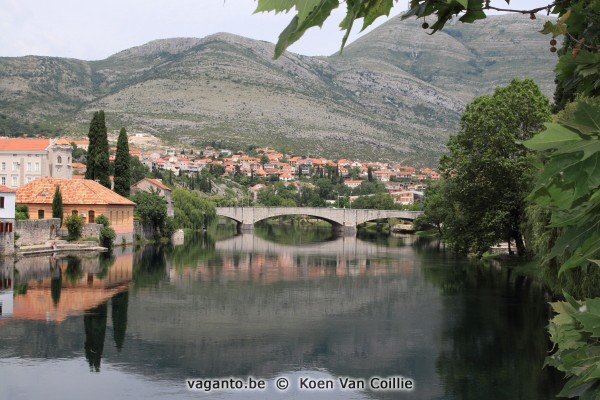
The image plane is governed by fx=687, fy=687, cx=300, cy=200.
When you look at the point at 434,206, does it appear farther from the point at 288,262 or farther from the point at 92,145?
the point at 92,145

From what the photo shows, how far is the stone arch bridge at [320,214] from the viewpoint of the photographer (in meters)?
70.2

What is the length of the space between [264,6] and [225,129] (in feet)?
448

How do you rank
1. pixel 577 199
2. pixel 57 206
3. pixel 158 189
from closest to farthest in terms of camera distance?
pixel 577 199, pixel 57 206, pixel 158 189

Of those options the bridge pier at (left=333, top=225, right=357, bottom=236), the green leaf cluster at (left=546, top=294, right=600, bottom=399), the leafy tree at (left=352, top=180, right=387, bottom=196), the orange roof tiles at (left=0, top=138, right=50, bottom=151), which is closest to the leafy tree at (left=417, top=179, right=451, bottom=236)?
the bridge pier at (left=333, top=225, right=357, bottom=236)

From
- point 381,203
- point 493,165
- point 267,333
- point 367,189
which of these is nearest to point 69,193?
point 493,165

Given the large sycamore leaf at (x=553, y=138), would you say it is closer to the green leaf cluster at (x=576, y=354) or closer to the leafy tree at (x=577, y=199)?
the leafy tree at (x=577, y=199)

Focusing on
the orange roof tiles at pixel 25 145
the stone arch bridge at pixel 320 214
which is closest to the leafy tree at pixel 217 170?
the stone arch bridge at pixel 320 214

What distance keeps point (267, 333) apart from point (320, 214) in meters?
54.5

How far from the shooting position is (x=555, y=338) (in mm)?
2879

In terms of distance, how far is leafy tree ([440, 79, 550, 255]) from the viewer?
28078 millimetres

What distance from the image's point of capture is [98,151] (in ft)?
145

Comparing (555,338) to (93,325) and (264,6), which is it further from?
(93,325)

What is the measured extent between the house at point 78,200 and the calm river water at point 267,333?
970 cm

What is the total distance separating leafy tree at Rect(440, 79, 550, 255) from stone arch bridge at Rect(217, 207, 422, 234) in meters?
40.5
